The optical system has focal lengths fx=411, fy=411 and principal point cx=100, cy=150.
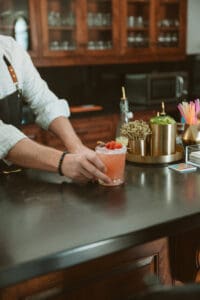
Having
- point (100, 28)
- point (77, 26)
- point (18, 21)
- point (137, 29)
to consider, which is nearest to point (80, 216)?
point (18, 21)

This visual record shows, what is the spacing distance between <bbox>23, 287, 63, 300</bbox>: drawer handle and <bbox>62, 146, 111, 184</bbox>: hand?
343 mm

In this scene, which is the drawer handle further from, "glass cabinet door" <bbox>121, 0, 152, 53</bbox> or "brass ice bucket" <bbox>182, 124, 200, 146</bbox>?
"glass cabinet door" <bbox>121, 0, 152, 53</bbox>

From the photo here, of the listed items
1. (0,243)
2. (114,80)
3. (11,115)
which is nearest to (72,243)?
(0,243)

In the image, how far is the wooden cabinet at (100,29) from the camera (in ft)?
10.8

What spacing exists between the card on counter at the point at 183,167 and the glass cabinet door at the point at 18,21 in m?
2.14

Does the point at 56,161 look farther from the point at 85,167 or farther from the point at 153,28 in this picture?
the point at 153,28

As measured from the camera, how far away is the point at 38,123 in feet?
5.76

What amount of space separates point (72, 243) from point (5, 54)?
3.59ft

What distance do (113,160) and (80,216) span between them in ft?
0.89

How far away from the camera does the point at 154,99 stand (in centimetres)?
376

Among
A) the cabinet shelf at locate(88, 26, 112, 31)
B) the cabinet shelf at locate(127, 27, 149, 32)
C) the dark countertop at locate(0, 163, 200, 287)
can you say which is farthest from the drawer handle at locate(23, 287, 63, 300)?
the cabinet shelf at locate(127, 27, 149, 32)

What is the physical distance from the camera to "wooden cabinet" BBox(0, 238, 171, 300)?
1.02 m

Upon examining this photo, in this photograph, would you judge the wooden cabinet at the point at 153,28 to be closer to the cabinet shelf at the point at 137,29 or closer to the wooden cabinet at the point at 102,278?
the cabinet shelf at the point at 137,29

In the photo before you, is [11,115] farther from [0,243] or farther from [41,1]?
[41,1]
